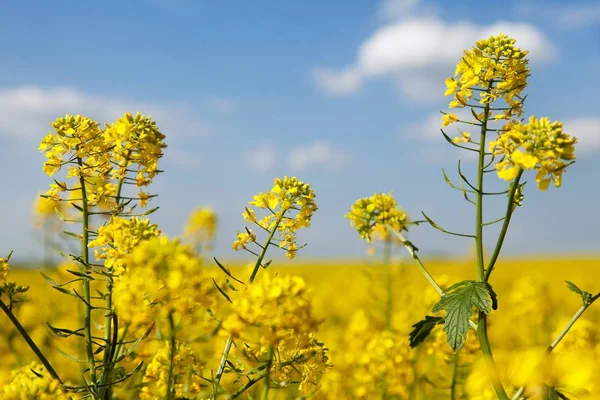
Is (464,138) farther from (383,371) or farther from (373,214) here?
(383,371)

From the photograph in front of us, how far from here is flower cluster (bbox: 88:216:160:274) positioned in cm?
279

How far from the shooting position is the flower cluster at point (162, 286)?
2.23m

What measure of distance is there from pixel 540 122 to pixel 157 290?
191 cm

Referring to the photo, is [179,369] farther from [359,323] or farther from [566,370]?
[359,323]

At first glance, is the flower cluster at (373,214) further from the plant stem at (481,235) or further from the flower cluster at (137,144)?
the flower cluster at (137,144)

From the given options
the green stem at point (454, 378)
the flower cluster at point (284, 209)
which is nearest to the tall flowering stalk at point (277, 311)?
the flower cluster at point (284, 209)

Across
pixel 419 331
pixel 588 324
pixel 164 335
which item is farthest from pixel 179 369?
pixel 588 324

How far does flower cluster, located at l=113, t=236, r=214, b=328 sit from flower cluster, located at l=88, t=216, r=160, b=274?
0.46 m

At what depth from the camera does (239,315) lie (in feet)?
7.55

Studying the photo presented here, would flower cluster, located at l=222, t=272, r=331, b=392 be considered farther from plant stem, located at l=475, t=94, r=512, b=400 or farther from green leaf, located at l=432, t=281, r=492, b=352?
plant stem, located at l=475, t=94, r=512, b=400

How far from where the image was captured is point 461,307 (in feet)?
9.28

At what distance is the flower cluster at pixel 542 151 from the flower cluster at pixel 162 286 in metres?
1.51

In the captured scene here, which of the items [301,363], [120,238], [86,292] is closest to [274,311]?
[301,363]

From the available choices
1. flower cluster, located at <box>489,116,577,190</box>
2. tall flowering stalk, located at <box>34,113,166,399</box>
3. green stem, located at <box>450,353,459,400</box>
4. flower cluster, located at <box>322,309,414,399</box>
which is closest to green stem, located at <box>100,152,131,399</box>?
tall flowering stalk, located at <box>34,113,166,399</box>
